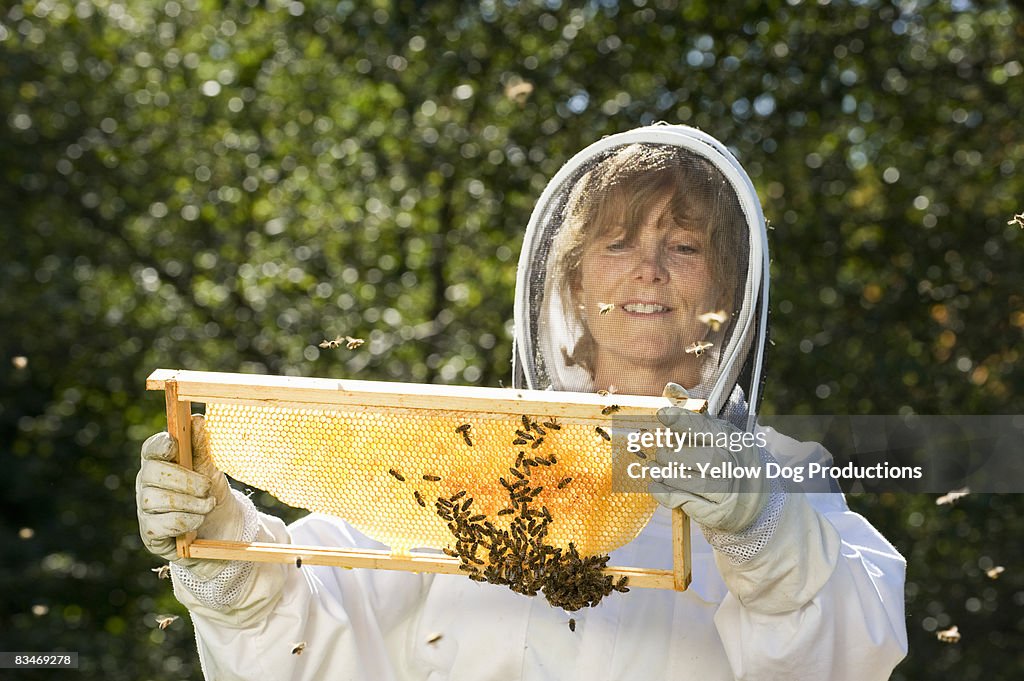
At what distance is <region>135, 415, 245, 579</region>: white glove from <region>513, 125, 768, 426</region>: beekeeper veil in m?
0.83

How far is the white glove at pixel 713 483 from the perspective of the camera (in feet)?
7.39

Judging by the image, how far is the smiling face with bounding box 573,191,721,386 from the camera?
112 inches

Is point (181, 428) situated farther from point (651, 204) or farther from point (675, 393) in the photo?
point (651, 204)

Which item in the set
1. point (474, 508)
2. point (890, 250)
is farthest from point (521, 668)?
point (890, 250)

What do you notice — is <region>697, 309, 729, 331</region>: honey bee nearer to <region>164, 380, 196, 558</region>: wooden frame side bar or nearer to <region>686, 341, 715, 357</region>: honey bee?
<region>686, 341, 715, 357</region>: honey bee

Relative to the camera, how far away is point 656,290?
286cm

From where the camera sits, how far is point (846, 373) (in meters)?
5.36

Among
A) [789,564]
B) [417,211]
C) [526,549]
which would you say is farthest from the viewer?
[417,211]

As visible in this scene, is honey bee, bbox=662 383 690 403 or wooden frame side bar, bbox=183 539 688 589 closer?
honey bee, bbox=662 383 690 403

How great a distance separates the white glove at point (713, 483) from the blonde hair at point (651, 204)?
0.66m

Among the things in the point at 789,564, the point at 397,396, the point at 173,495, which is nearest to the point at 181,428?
the point at 173,495

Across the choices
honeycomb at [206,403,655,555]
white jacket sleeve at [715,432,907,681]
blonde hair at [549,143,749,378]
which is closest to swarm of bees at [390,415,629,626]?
honeycomb at [206,403,655,555]

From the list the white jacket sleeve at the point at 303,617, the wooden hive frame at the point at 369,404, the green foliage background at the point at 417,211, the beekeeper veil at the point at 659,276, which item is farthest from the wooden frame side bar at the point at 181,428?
the green foliage background at the point at 417,211

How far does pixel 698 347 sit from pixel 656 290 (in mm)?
195
